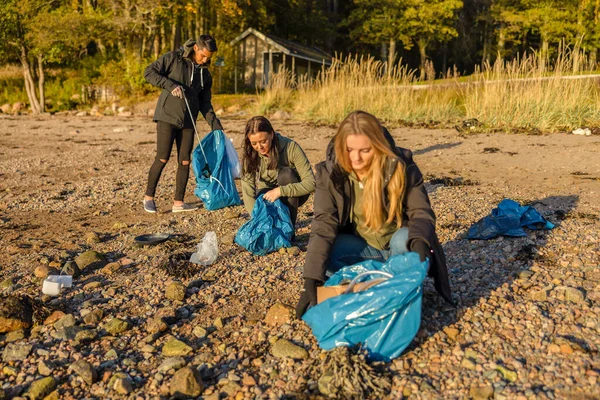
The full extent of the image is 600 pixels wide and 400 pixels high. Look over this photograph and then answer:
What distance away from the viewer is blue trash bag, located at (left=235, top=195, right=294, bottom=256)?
4.36m

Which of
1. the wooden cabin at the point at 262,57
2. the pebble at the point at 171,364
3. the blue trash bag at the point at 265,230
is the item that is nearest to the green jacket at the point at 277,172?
the blue trash bag at the point at 265,230

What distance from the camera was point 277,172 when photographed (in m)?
4.67

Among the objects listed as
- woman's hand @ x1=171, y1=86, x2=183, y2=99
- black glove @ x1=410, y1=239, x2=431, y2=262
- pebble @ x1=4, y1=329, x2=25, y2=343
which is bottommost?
pebble @ x1=4, y1=329, x2=25, y2=343

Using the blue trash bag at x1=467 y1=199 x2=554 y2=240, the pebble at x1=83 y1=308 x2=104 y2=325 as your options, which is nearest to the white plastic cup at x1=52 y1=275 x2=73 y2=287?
the pebble at x1=83 y1=308 x2=104 y2=325

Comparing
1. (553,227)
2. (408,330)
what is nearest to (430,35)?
(553,227)

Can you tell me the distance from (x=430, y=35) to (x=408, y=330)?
3272cm

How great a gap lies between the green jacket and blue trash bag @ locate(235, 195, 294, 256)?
0.50ft

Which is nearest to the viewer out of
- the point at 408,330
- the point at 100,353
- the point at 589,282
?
the point at 408,330

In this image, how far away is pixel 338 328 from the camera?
9.05ft

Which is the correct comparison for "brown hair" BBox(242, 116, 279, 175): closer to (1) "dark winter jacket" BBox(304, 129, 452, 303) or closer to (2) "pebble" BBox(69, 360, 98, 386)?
(1) "dark winter jacket" BBox(304, 129, 452, 303)

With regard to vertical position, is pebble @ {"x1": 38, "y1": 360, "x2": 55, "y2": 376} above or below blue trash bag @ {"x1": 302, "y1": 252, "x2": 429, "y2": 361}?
below

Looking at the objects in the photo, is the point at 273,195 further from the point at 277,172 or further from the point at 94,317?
the point at 94,317

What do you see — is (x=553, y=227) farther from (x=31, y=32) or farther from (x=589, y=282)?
(x=31, y=32)

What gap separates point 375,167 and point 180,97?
303 cm
